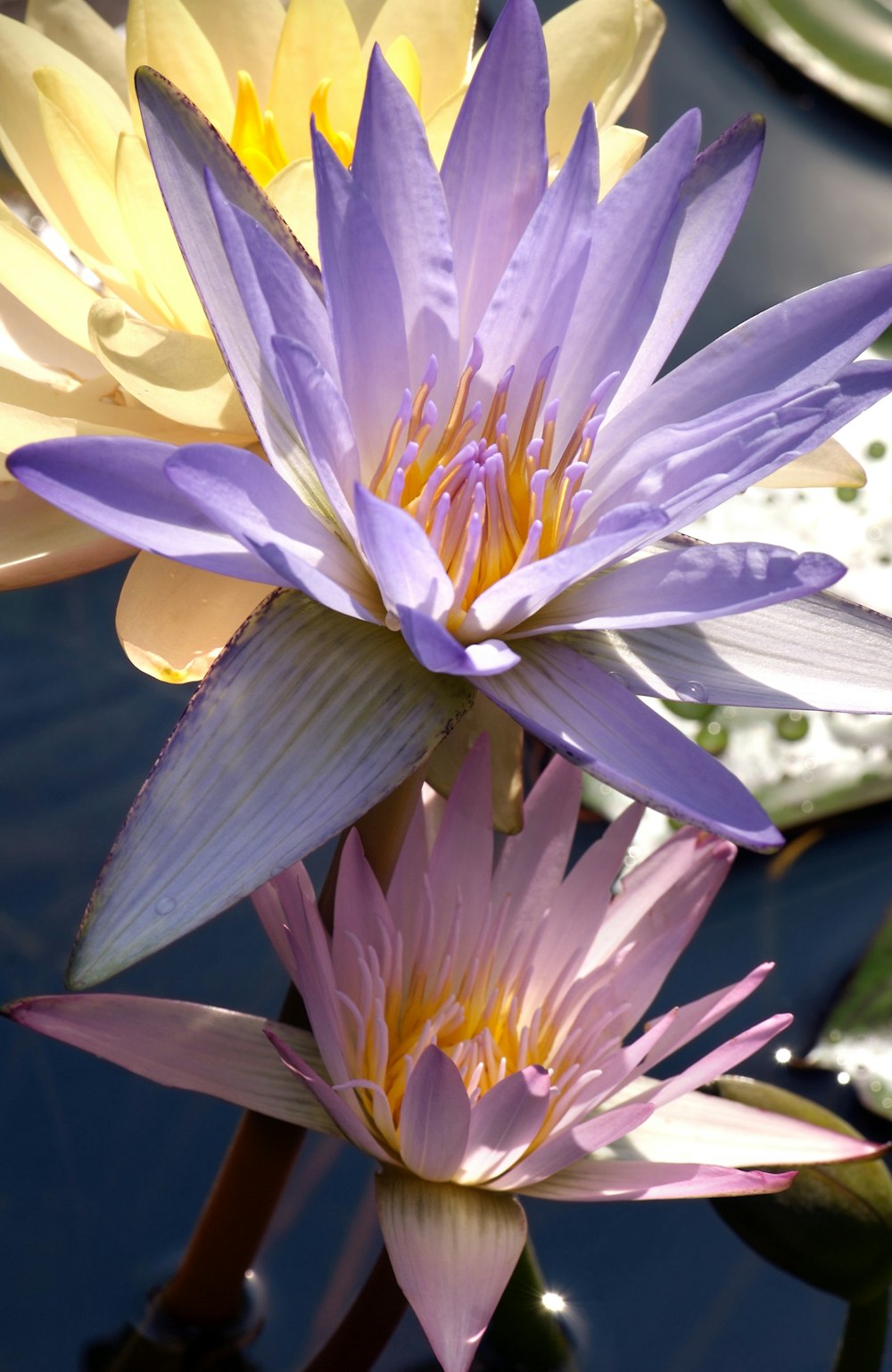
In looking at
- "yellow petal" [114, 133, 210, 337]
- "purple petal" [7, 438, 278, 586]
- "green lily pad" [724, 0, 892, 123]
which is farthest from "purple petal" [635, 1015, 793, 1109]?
"green lily pad" [724, 0, 892, 123]

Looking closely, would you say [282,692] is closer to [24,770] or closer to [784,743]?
[24,770]

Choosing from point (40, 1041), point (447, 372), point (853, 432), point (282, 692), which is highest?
point (447, 372)

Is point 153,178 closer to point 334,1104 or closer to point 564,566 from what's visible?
point 564,566

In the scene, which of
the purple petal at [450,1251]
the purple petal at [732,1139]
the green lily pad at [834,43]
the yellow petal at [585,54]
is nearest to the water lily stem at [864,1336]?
the purple petal at [732,1139]

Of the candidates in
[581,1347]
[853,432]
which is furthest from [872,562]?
[581,1347]

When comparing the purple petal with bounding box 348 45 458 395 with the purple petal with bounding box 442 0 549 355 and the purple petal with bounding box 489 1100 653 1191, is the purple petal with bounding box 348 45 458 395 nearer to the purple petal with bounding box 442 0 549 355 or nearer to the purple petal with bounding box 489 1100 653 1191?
the purple petal with bounding box 442 0 549 355

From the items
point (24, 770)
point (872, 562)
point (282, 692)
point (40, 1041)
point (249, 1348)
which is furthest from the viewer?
point (872, 562)

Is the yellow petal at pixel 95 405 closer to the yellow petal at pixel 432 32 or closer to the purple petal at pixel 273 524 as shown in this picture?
the purple petal at pixel 273 524
